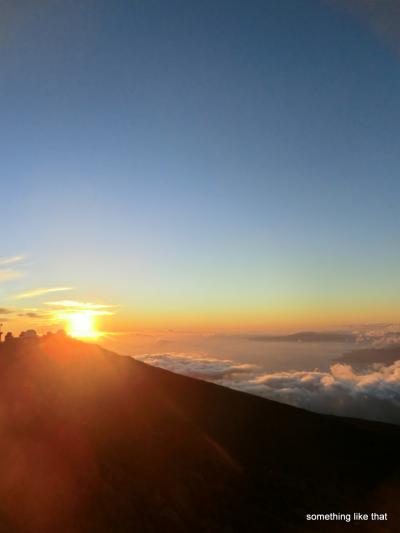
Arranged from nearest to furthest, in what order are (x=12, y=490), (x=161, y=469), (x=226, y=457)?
(x=12, y=490) → (x=161, y=469) → (x=226, y=457)

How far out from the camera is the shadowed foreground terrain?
90.6 feet

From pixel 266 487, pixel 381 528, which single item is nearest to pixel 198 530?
pixel 266 487

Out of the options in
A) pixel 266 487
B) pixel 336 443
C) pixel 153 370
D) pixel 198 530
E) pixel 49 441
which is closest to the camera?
pixel 198 530

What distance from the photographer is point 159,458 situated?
125 ft

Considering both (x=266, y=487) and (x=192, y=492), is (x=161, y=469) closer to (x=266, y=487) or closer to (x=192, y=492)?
(x=192, y=492)

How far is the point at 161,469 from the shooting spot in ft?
117

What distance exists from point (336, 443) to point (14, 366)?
53200 millimetres

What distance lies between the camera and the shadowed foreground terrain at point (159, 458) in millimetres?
27625

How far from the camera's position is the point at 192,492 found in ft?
110

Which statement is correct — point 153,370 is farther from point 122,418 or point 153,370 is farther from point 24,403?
point 24,403

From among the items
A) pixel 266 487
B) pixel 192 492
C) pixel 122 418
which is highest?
pixel 122 418

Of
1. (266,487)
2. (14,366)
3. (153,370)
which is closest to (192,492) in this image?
(266,487)

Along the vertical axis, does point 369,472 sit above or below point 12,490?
below

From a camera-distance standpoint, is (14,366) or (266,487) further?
(14,366)
